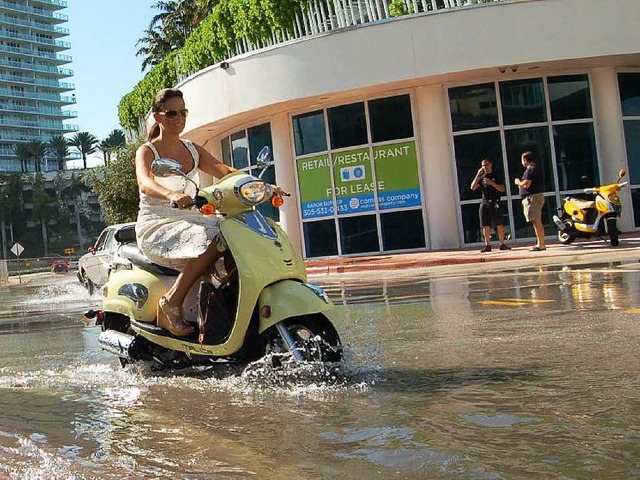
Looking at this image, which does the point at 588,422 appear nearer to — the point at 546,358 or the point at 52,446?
the point at 546,358

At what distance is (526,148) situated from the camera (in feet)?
67.3

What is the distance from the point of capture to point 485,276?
39.9 ft

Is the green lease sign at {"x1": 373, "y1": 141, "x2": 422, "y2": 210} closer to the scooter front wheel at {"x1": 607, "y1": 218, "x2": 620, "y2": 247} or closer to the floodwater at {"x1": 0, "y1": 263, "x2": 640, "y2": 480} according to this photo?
the scooter front wheel at {"x1": 607, "y1": 218, "x2": 620, "y2": 247}

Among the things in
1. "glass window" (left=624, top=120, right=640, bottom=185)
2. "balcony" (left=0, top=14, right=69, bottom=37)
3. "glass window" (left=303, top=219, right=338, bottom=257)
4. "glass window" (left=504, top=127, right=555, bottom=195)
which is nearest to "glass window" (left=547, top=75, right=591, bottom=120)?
"glass window" (left=504, top=127, right=555, bottom=195)

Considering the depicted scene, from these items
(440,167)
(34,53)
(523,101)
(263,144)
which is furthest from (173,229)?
(34,53)

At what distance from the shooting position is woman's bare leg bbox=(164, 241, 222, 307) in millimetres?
5027

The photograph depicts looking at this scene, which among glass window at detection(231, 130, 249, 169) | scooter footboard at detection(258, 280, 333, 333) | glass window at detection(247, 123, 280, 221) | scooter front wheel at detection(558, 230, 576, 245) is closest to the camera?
scooter footboard at detection(258, 280, 333, 333)

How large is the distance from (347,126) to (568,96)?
5654 mm

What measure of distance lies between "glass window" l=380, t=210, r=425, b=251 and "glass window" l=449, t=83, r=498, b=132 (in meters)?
2.49

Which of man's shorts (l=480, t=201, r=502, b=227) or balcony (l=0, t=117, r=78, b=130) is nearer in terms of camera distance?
man's shorts (l=480, t=201, r=502, b=227)

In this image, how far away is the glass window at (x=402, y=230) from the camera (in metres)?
21.3

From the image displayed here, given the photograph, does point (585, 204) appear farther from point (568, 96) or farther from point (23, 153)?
point (23, 153)

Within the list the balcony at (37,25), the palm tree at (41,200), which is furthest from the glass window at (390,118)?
the balcony at (37,25)

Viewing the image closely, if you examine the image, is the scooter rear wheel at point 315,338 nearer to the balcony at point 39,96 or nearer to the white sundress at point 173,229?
the white sundress at point 173,229
